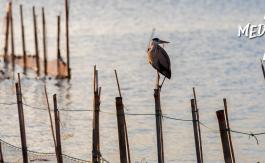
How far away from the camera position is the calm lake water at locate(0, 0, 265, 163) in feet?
65.9

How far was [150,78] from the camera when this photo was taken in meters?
28.6

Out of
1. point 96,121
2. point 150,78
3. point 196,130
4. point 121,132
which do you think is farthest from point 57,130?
point 150,78

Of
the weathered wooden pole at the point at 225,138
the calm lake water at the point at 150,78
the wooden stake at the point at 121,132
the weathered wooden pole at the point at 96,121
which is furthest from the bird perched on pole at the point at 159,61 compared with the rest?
the calm lake water at the point at 150,78

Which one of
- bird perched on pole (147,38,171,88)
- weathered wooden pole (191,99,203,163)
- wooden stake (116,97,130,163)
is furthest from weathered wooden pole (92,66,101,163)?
bird perched on pole (147,38,171,88)

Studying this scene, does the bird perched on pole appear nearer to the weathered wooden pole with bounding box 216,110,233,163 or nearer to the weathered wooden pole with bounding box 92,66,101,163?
the weathered wooden pole with bounding box 92,66,101,163

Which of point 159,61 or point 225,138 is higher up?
point 159,61

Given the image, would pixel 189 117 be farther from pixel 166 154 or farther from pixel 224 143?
pixel 224 143

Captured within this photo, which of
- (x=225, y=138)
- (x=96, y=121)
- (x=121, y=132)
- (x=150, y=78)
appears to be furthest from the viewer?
(x=150, y=78)

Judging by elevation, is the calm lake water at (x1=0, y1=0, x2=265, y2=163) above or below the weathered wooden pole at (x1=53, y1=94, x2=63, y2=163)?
above

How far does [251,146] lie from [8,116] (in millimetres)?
5846

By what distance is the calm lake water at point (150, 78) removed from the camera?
20.1 m

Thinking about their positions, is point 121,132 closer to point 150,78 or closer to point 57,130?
point 57,130

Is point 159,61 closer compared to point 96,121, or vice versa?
point 96,121

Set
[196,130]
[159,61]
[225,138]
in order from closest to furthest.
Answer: [225,138] < [196,130] < [159,61]
